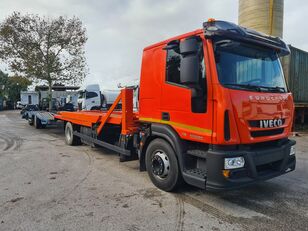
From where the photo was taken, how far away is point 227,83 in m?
3.39

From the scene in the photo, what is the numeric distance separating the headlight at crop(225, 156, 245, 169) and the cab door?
1.19 ft

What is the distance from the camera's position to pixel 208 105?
3418 mm

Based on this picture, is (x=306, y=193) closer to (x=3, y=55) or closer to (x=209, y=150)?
(x=209, y=150)

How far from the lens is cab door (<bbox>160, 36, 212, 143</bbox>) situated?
335 cm

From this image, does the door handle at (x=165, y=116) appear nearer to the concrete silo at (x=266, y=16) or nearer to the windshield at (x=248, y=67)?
the windshield at (x=248, y=67)

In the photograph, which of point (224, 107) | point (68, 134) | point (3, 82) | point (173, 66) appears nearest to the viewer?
point (224, 107)

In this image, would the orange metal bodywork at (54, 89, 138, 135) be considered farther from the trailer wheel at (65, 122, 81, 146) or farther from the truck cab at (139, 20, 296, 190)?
the trailer wheel at (65, 122, 81, 146)

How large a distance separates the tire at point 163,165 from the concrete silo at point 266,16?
→ 28.7 feet

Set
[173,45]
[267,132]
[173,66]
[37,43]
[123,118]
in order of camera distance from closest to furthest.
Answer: [267,132] < [173,45] < [173,66] < [123,118] < [37,43]

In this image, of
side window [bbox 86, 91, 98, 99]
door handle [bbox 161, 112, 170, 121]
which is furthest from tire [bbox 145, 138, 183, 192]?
side window [bbox 86, 91, 98, 99]

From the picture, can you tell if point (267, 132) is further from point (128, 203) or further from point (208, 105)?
point (128, 203)

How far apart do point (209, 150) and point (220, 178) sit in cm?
38

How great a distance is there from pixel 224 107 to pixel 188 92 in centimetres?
66

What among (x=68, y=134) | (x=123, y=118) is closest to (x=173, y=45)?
(x=123, y=118)
